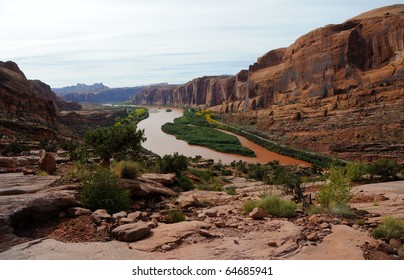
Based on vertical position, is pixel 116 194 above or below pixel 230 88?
below

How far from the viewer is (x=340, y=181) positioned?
785 centimetres

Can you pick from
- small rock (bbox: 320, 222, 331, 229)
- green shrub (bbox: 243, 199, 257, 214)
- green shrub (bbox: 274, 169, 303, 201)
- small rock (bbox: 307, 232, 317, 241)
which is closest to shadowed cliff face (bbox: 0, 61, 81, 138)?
green shrub (bbox: 274, 169, 303, 201)

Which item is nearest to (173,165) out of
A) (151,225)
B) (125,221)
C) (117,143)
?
(117,143)

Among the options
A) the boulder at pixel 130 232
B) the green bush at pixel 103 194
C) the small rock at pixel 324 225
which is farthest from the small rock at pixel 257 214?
the green bush at pixel 103 194

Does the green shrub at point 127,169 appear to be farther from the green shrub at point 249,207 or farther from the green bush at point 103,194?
the green shrub at point 249,207

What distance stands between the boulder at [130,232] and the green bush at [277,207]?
2.89 m

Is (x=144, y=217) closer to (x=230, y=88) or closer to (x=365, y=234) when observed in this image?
(x=365, y=234)

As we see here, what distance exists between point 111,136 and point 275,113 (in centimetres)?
4309

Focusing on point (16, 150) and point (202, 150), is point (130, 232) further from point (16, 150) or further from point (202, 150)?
point (202, 150)

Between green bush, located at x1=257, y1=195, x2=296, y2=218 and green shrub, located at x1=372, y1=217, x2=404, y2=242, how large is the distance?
6.14 ft

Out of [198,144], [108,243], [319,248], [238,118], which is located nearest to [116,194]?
[108,243]

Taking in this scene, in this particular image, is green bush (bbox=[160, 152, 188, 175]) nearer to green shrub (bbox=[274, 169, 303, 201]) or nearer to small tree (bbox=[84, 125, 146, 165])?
small tree (bbox=[84, 125, 146, 165])

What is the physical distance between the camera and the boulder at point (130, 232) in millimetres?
5387

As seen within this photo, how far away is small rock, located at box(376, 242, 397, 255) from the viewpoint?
475 centimetres
